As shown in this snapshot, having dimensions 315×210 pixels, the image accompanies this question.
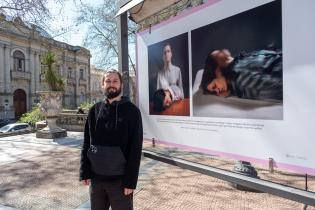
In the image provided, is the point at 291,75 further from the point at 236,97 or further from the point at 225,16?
the point at 225,16

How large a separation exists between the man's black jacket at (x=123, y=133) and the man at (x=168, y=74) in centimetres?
38

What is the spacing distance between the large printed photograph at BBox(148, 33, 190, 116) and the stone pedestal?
10.0m

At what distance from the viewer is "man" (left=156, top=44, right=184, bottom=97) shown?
9.16 feet

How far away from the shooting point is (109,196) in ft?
9.37

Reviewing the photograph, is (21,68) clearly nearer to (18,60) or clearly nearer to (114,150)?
(18,60)

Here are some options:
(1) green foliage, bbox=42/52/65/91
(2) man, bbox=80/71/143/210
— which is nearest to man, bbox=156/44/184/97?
(2) man, bbox=80/71/143/210

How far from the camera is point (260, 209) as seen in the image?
4.26 meters

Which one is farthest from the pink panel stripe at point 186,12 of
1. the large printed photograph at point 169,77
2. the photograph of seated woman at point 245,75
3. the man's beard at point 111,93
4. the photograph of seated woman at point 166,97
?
the man's beard at point 111,93

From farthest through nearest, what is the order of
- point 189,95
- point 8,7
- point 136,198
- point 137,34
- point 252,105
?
1. point 8,7
2. point 136,198
3. point 137,34
4. point 189,95
5. point 252,105

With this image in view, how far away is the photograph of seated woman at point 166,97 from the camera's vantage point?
2.82 m

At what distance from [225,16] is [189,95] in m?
0.71

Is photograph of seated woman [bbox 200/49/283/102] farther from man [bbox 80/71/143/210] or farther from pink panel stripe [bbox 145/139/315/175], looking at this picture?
man [bbox 80/71/143/210]

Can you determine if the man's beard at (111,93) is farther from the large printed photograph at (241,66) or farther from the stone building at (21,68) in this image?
the stone building at (21,68)

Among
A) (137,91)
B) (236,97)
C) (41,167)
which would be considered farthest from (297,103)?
(41,167)
